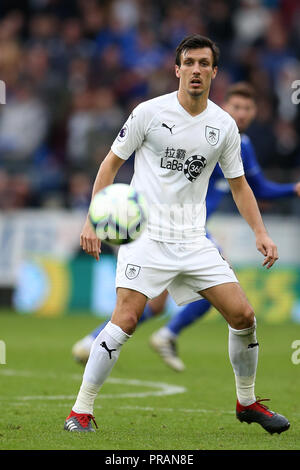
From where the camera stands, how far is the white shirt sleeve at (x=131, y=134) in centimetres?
592

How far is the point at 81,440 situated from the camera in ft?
17.8

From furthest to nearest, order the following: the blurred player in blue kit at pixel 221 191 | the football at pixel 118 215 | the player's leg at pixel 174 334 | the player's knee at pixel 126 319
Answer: the player's leg at pixel 174 334
the blurred player in blue kit at pixel 221 191
the player's knee at pixel 126 319
the football at pixel 118 215

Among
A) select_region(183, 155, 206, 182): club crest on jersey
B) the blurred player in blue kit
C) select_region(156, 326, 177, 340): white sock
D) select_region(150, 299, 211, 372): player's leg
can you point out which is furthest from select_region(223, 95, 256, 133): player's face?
select_region(183, 155, 206, 182): club crest on jersey

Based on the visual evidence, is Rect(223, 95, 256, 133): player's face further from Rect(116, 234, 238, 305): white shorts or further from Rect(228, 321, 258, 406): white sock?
Rect(228, 321, 258, 406): white sock

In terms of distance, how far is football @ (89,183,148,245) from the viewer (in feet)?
17.9

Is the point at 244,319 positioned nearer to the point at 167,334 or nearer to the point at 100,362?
the point at 100,362

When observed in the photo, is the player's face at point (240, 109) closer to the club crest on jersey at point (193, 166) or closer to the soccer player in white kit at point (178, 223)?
the soccer player in white kit at point (178, 223)

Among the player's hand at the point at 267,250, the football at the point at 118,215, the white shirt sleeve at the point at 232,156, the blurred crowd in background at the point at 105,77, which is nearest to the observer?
the football at the point at 118,215

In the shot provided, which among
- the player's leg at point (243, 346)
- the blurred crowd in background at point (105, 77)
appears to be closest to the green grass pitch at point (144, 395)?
the player's leg at point (243, 346)

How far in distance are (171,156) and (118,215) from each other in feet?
2.34

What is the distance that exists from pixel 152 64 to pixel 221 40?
158 cm

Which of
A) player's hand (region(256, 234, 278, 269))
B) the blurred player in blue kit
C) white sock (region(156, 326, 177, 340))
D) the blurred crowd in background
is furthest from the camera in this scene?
the blurred crowd in background

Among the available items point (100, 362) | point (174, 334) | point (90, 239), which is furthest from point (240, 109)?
point (100, 362)

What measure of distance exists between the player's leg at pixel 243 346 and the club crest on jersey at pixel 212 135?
0.92 m
